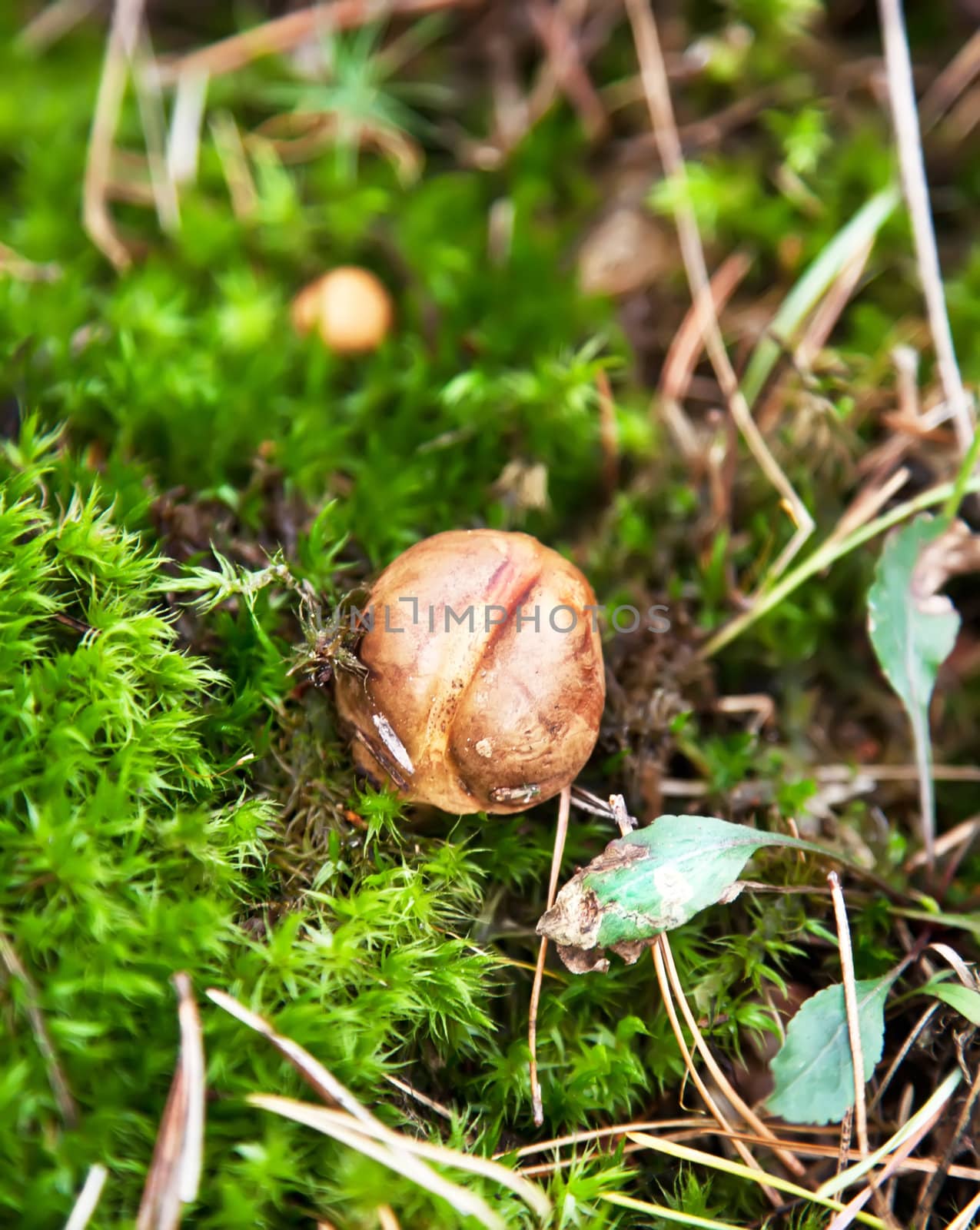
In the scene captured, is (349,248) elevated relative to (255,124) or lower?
→ lower

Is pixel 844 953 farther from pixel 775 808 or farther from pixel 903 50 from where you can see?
pixel 903 50

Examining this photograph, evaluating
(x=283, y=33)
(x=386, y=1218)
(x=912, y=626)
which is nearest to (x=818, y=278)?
(x=912, y=626)

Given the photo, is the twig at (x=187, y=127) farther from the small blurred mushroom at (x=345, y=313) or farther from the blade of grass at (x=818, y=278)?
the blade of grass at (x=818, y=278)

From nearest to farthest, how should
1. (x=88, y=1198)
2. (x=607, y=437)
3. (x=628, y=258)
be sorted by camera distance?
(x=88, y=1198) < (x=607, y=437) < (x=628, y=258)

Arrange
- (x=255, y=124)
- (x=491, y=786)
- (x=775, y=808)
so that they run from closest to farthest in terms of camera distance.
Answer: (x=491, y=786) < (x=775, y=808) < (x=255, y=124)

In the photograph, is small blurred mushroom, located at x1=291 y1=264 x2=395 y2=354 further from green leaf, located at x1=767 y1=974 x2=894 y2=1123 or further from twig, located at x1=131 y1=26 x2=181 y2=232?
green leaf, located at x1=767 y1=974 x2=894 y2=1123

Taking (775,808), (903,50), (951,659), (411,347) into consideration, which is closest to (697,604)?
(775,808)

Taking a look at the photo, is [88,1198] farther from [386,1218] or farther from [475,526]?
[475,526]
